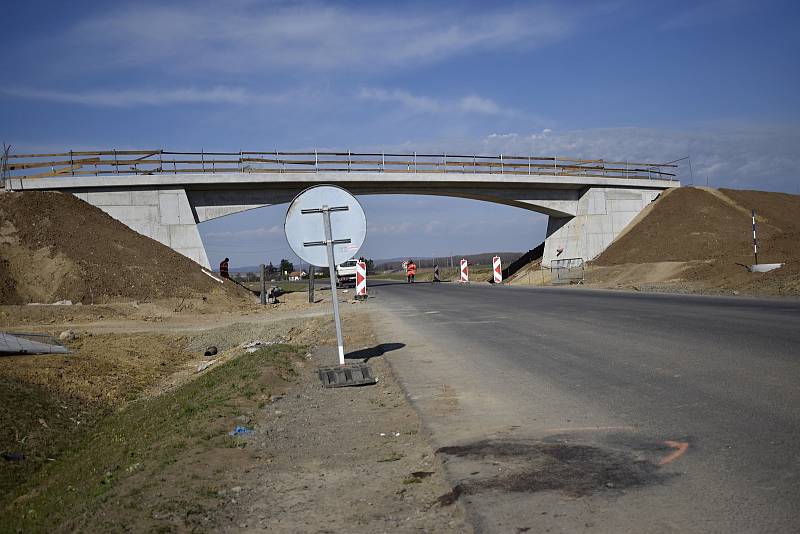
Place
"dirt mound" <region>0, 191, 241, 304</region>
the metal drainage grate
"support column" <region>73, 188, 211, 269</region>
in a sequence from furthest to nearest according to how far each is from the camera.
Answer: "support column" <region>73, 188, 211, 269</region>, "dirt mound" <region>0, 191, 241, 304</region>, the metal drainage grate

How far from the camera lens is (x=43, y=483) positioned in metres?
7.40

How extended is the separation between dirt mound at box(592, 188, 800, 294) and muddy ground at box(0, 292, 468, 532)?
917 inches

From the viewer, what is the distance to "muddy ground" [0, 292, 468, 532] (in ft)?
14.0

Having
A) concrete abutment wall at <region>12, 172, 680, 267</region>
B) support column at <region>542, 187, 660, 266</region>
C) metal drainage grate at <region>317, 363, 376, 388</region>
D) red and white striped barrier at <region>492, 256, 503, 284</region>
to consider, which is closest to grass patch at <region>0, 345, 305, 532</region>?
metal drainage grate at <region>317, 363, 376, 388</region>

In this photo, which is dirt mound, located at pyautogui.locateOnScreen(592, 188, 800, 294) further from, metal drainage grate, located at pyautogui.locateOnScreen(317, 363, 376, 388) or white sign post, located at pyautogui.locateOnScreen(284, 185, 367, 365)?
metal drainage grate, located at pyautogui.locateOnScreen(317, 363, 376, 388)

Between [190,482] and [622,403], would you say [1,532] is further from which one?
[622,403]

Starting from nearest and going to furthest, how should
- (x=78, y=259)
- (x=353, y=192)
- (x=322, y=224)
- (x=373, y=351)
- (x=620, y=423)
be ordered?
(x=620, y=423) → (x=322, y=224) → (x=373, y=351) → (x=78, y=259) → (x=353, y=192)

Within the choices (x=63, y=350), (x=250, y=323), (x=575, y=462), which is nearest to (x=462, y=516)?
(x=575, y=462)

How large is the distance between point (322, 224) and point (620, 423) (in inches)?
203

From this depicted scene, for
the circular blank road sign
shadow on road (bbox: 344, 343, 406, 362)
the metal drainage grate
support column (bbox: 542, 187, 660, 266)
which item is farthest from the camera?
support column (bbox: 542, 187, 660, 266)

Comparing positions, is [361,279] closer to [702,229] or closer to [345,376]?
[345,376]

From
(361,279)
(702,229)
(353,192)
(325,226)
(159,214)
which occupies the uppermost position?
(353,192)

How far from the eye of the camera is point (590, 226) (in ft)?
151

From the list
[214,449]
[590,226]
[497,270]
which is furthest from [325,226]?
[590,226]
